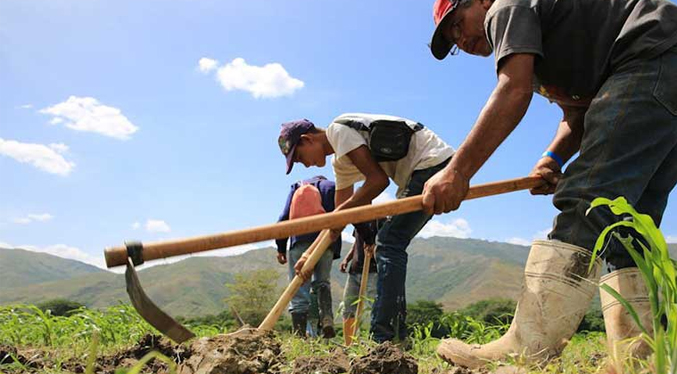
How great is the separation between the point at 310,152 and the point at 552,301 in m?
2.74

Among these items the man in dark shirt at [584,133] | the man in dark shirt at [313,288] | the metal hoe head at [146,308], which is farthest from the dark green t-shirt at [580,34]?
the man in dark shirt at [313,288]

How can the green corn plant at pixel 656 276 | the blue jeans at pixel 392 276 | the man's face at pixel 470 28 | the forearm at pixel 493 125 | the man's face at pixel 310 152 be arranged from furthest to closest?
1. the man's face at pixel 310 152
2. the blue jeans at pixel 392 276
3. the man's face at pixel 470 28
4. the forearm at pixel 493 125
5. the green corn plant at pixel 656 276

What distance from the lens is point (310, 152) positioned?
4.38m

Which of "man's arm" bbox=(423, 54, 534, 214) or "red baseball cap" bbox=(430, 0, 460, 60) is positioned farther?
"red baseball cap" bbox=(430, 0, 460, 60)

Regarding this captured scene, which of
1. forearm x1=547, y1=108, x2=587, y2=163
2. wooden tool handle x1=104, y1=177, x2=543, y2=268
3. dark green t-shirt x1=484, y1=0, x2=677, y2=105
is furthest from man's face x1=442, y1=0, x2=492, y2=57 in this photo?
wooden tool handle x1=104, y1=177, x2=543, y2=268

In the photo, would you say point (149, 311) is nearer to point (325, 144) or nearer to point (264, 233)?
point (264, 233)

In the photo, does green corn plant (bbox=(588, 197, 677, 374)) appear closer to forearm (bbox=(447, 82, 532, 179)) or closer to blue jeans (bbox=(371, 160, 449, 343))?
forearm (bbox=(447, 82, 532, 179))

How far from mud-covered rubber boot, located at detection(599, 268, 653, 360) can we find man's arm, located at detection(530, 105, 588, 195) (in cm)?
77

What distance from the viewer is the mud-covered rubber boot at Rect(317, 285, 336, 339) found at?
5082 millimetres

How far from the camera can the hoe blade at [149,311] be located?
83.0 inches

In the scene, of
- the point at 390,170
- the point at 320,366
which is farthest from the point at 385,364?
the point at 390,170

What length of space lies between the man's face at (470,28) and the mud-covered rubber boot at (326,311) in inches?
122

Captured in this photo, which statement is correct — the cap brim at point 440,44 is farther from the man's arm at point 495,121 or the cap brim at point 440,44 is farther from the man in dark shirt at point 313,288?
the man in dark shirt at point 313,288

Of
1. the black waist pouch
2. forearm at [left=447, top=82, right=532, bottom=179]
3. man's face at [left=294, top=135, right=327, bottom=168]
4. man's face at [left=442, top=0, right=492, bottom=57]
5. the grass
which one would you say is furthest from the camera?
man's face at [left=294, top=135, right=327, bottom=168]
